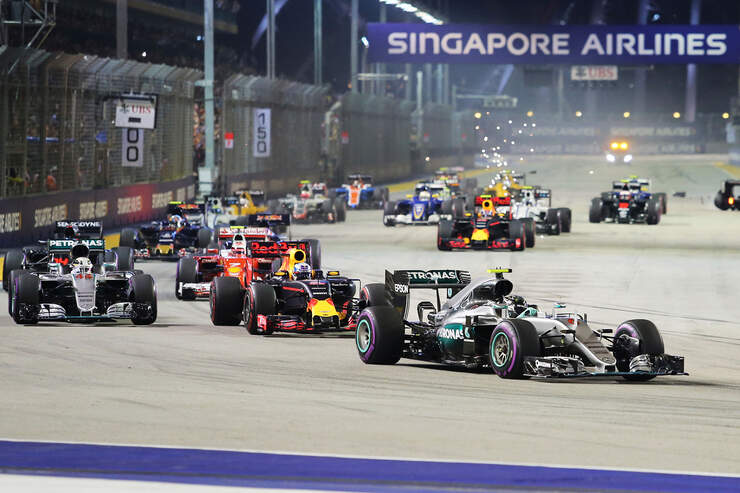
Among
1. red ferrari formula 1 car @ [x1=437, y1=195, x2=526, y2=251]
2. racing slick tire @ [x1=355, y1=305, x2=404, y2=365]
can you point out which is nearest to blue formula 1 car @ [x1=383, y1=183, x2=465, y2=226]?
red ferrari formula 1 car @ [x1=437, y1=195, x2=526, y2=251]

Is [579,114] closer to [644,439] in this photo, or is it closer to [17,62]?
[17,62]

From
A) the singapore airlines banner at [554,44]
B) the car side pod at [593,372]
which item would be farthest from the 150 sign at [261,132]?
the car side pod at [593,372]

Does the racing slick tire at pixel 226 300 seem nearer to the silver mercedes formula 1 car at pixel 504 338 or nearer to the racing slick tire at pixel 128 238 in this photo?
the silver mercedes formula 1 car at pixel 504 338

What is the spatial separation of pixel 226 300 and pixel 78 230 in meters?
5.17

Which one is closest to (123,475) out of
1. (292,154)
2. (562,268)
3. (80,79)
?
(562,268)

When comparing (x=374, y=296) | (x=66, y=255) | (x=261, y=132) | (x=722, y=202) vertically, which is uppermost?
(x=261, y=132)

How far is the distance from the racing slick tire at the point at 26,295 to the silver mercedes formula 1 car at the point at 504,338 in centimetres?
487

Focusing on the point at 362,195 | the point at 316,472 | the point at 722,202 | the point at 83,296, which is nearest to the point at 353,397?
the point at 316,472

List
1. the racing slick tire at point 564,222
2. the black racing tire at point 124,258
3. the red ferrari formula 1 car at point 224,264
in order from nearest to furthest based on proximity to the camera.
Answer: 1. the red ferrari formula 1 car at point 224,264
2. the black racing tire at point 124,258
3. the racing slick tire at point 564,222

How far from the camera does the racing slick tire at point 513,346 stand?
13.3 metres

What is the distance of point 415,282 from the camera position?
15.5m

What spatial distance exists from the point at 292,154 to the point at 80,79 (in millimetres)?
27519

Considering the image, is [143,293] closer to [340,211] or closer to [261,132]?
[340,211]

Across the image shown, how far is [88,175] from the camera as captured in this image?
35.6 m
